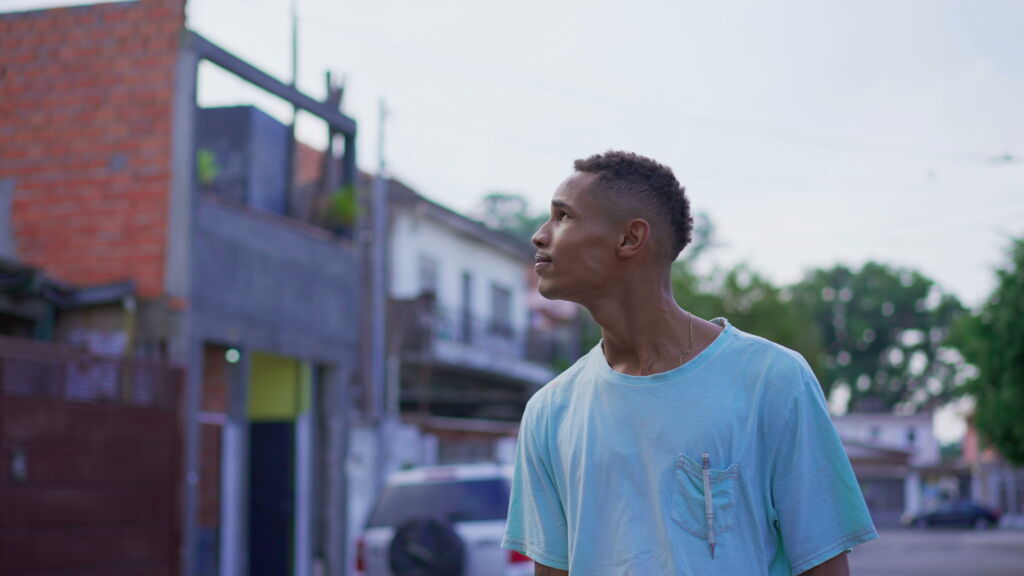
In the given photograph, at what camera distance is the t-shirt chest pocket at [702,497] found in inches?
102

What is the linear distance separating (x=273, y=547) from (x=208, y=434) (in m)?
2.56

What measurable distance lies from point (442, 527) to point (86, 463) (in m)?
3.26

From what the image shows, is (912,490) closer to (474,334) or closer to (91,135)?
(474,334)

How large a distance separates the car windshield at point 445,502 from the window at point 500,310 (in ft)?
71.1

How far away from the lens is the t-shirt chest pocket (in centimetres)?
258

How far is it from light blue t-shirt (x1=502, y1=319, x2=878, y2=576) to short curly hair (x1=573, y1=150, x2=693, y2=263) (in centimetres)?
26

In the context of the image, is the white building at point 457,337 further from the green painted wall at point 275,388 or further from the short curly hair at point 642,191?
the short curly hair at point 642,191

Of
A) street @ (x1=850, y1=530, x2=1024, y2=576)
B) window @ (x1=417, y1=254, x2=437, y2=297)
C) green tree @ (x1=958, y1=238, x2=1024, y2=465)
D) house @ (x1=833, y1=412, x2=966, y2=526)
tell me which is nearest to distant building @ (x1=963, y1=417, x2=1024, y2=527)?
house @ (x1=833, y1=412, x2=966, y2=526)

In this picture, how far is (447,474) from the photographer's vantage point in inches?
513

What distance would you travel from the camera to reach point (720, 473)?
102 inches

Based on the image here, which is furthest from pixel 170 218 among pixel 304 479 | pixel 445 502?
pixel 304 479

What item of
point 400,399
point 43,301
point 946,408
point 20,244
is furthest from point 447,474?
point 946,408

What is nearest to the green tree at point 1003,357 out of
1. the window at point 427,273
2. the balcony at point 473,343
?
the balcony at point 473,343

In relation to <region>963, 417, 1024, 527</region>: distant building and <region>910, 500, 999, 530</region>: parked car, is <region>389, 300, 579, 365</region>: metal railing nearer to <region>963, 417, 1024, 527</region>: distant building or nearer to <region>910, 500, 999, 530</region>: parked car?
<region>910, 500, 999, 530</region>: parked car
